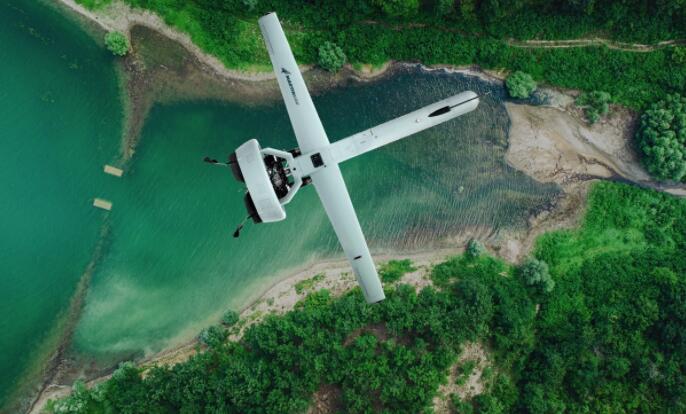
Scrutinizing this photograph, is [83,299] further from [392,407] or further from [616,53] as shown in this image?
[616,53]

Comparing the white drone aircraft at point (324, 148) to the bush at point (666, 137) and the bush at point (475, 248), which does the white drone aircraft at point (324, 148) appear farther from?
the bush at point (666, 137)

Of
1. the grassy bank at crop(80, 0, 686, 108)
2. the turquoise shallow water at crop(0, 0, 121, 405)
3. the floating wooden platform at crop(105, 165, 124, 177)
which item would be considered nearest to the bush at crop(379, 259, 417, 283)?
the grassy bank at crop(80, 0, 686, 108)

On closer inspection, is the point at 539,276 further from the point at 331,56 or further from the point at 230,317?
the point at 230,317

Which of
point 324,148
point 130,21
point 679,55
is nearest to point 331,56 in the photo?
point 324,148

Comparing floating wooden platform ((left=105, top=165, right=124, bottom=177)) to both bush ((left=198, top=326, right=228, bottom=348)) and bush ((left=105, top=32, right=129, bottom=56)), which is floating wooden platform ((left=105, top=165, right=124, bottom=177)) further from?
bush ((left=198, top=326, right=228, bottom=348))

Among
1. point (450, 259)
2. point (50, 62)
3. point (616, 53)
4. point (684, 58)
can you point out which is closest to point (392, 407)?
point (450, 259)

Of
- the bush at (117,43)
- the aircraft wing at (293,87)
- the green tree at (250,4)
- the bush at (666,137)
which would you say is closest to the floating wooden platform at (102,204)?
the bush at (117,43)
